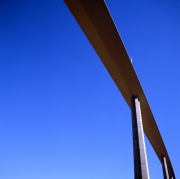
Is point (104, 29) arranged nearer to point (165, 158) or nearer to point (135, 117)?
point (135, 117)

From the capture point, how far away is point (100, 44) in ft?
28.8

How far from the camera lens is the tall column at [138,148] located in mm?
7645

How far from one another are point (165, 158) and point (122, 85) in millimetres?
13046

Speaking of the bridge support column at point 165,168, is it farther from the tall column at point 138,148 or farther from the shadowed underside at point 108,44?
the tall column at point 138,148

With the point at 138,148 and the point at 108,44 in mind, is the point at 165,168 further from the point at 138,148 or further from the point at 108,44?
the point at 108,44

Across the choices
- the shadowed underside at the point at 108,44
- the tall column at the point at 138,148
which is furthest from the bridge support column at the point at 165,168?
the tall column at the point at 138,148

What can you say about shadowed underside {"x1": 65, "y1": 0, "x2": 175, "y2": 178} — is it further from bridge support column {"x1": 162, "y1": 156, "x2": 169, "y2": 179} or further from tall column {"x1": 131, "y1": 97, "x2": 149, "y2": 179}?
bridge support column {"x1": 162, "y1": 156, "x2": 169, "y2": 179}

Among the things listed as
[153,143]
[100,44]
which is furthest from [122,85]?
[153,143]

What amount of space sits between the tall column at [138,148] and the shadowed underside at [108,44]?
1.23 m

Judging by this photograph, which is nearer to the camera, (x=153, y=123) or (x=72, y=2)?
(x=72, y=2)

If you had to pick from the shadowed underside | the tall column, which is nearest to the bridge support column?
the shadowed underside

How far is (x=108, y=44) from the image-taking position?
8.68 m

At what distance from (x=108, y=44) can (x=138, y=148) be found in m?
5.71

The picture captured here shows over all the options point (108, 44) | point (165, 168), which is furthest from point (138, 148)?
point (165, 168)
